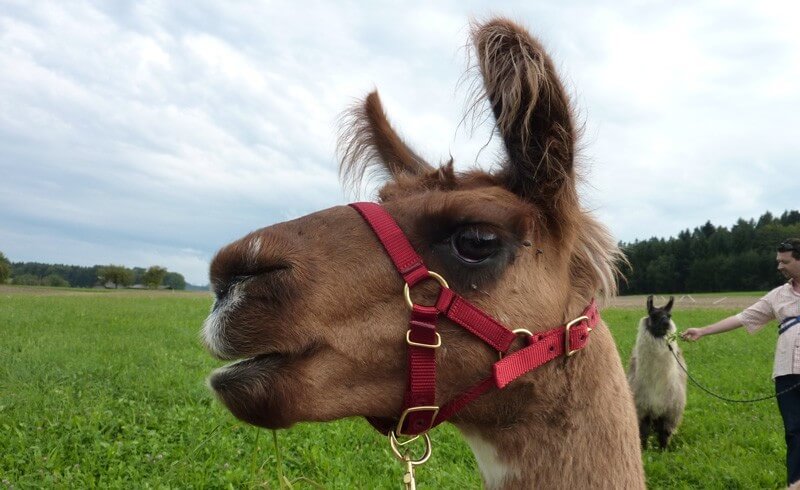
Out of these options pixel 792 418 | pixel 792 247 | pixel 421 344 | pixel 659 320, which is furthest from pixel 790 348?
pixel 421 344

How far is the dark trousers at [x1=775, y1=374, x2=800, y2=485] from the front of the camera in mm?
5535

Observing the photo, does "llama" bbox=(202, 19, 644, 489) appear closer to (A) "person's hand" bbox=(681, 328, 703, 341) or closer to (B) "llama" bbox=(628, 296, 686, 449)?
(A) "person's hand" bbox=(681, 328, 703, 341)

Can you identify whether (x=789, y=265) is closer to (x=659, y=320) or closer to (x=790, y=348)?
(x=790, y=348)

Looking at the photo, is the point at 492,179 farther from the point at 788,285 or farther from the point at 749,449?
the point at 749,449

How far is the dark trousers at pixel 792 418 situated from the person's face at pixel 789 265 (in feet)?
3.19

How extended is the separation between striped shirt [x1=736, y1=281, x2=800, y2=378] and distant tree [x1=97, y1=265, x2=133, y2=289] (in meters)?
101

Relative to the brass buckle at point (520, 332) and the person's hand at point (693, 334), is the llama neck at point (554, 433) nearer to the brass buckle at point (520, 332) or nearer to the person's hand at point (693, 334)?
the brass buckle at point (520, 332)

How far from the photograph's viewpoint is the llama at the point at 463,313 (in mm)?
1677

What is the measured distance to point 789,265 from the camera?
560 centimetres

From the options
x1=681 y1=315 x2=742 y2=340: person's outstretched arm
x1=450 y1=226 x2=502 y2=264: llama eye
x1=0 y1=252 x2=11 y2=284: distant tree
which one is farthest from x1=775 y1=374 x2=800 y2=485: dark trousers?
x1=0 y1=252 x2=11 y2=284: distant tree

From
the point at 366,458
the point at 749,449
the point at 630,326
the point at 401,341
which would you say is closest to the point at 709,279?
the point at 630,326

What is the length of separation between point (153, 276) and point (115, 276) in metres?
7.04

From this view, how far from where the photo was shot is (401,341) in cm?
178

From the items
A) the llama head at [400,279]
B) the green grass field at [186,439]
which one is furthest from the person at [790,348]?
the llama head at [400,279]
